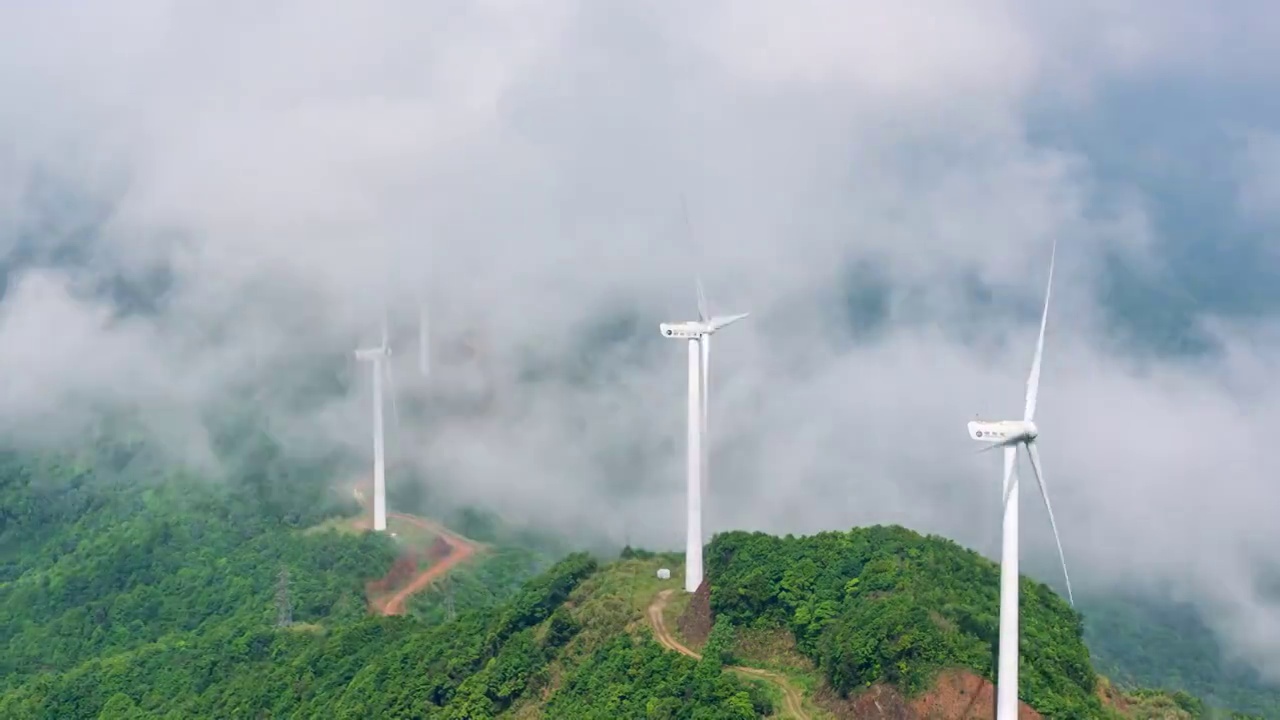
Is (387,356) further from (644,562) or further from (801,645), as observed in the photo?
(801,645)

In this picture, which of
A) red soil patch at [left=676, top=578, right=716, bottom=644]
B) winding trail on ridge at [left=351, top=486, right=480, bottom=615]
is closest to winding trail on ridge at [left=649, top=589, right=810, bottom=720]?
red soil patch at [left=676, top=578, right=716, bottom=644]

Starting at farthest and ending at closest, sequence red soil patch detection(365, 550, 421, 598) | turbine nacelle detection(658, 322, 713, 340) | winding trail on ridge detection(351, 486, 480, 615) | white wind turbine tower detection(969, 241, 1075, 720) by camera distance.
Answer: red soil patch detection(365, 550, 421, 598)
winding trail on ridge detection(351, 486, 480, 615)
turbine nacelle detection(658, 322, 713, 340)
white wind turbine tower detection(969, 241, 1075, 720)

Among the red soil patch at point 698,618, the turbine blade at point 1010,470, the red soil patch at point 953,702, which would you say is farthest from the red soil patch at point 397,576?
the turbine blade at point 1010,470

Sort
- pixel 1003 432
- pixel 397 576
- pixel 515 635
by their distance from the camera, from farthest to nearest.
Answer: pixel 397 576
pixel 515 635
pixel 1003 432

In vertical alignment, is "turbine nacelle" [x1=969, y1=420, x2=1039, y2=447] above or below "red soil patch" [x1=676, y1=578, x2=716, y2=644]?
above

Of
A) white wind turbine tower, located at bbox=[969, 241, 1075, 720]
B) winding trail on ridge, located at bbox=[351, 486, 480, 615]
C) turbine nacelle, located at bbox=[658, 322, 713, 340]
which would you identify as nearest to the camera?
white wind turbine tower, located at bbox=[969, 241, 1075, 720]

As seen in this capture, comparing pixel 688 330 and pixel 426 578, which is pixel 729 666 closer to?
pixel 688 330

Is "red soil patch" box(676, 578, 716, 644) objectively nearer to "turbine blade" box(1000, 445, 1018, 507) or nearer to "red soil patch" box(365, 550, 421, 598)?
"turbine blade" box(1000, 445, 1018, 507)

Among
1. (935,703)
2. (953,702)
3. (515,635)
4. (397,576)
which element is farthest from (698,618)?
(397,576)
